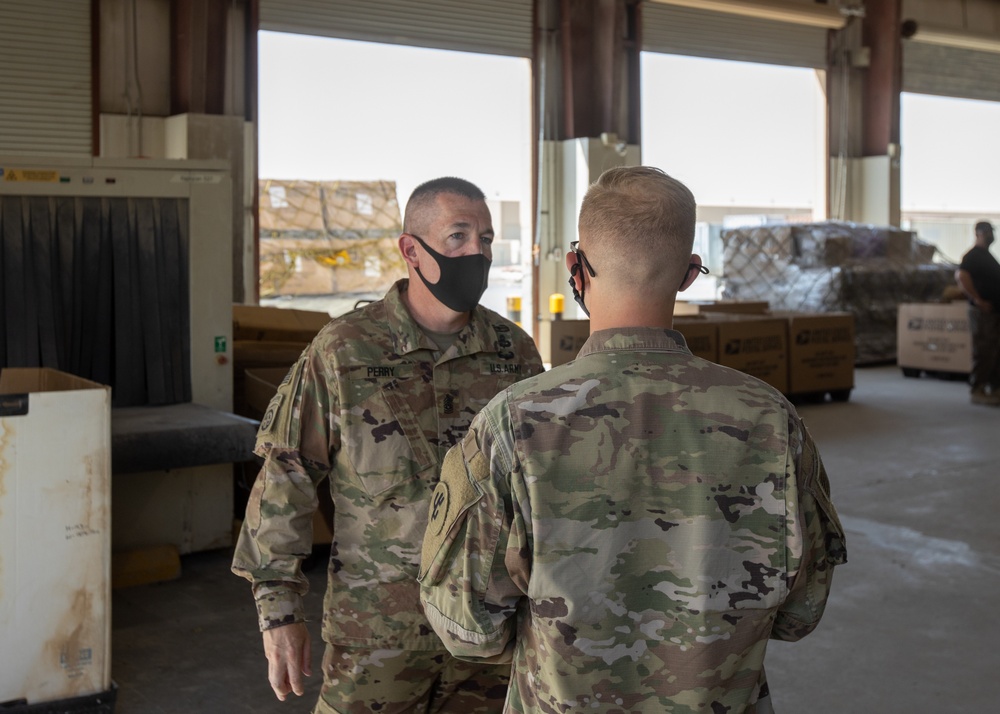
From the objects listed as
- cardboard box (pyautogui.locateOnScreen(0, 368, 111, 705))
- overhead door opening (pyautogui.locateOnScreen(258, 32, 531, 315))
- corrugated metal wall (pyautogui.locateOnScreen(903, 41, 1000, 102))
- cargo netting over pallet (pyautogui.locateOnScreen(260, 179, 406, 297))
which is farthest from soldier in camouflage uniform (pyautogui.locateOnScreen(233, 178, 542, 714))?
corrugated metal wall (pyautogui.locateOnScreen(903, 41, 1000, 102))

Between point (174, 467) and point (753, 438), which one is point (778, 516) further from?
point (174, 467)

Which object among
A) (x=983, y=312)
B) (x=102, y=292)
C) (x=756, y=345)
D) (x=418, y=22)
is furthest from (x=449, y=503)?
(x=418, y=22)

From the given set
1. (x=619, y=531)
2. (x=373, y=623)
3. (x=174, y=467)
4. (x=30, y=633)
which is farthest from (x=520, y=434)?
(x=174, y=467)

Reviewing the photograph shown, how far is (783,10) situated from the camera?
1302 centimetres

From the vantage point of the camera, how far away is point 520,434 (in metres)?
1.30

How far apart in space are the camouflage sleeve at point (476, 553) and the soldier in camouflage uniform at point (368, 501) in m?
0.68

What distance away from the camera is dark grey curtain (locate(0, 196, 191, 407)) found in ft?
14.1

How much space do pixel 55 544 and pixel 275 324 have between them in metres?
2.83

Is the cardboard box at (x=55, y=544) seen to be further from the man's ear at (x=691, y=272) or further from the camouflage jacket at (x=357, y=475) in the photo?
the man's ear at (x=691, y=272)

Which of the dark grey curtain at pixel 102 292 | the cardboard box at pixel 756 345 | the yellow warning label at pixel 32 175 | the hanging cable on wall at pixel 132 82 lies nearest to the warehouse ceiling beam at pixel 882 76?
the cardboard box at pixel 756 345

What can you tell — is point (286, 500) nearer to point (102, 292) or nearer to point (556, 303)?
point (102, 292)

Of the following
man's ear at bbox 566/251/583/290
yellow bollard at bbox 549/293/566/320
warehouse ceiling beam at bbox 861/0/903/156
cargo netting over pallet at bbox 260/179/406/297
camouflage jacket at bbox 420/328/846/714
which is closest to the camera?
camouflage jacket at bbox 420/328/846/714

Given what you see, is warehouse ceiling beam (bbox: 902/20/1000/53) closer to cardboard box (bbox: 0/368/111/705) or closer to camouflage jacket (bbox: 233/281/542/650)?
cardboard box (bbox: 0/368/111/705)

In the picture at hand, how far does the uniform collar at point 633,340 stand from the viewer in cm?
137
